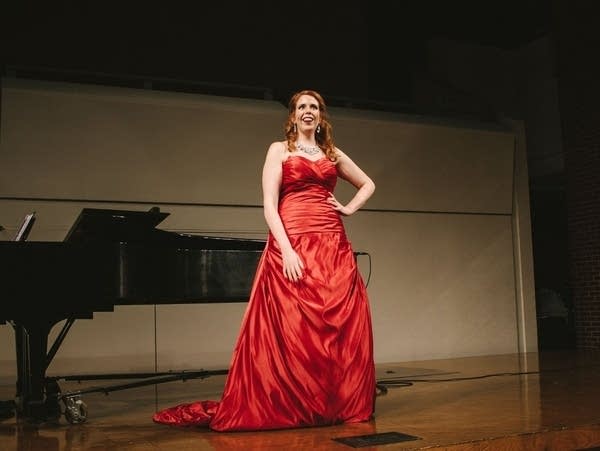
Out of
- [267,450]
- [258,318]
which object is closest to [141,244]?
[258,318]

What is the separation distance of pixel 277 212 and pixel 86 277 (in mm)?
1038

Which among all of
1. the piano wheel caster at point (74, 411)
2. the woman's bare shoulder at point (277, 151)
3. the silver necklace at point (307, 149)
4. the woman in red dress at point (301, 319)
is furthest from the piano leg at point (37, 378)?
the silver necklace at point (307, 149)

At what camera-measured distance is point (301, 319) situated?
283cm

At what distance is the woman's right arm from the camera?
286cm

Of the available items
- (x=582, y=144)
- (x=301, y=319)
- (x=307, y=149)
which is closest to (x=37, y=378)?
(x=301, y=319)

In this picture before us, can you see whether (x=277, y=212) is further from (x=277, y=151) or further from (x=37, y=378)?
(x=37, y=378)

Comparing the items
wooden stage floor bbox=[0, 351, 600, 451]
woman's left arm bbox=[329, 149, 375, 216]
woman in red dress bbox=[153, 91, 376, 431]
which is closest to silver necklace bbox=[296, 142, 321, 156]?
woman in red dress bbox=[153, 91, 376, 431]

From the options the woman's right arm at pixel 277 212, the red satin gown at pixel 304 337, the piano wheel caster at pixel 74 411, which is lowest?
the piano wheel caster at pixel 74 411

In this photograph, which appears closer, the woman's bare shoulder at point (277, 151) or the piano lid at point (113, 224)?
the woman's bare shoulder at point (277, 151)

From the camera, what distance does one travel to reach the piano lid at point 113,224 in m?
3.29

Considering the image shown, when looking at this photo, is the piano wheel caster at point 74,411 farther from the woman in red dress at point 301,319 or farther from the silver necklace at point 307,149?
the silver necklace at point 307,149

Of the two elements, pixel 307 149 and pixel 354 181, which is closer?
pixel 307 149

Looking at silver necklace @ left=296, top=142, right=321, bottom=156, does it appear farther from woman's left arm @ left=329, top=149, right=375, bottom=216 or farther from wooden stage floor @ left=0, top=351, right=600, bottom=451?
wooden stage floor @ left=0, top=351, right=600, bottom=451

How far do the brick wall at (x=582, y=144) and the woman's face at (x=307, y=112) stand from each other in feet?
16.8
